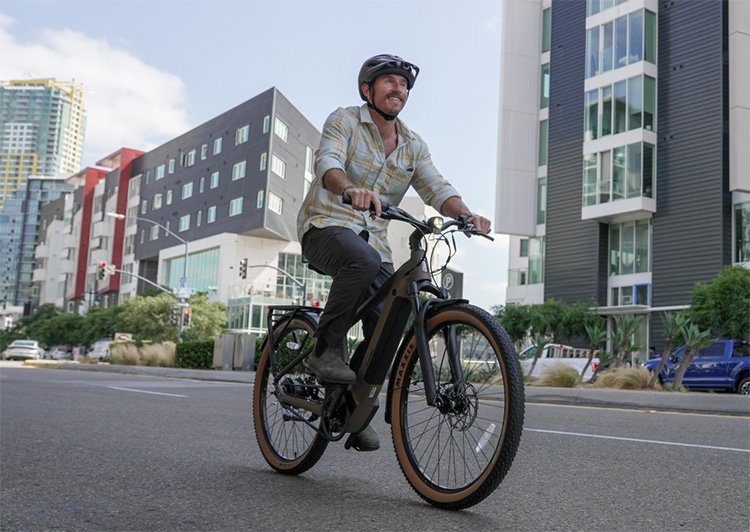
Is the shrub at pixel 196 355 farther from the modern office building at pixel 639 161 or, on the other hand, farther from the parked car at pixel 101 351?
the modern office building at pixel 639 161

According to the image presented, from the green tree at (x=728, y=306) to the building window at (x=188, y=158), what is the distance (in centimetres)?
5353

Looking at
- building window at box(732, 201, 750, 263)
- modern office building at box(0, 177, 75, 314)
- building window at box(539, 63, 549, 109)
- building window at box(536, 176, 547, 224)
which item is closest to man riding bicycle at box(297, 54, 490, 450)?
building window at box(732, 201, 750, 263)

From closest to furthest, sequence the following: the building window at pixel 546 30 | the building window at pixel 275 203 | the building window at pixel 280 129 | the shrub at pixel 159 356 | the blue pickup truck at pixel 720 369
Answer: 1. the blue pickup truck at pixel 720 369
2. the shrub at pixel 159 356
3. the building window at pixel 546 30
4. the building window at pixel 275 203
5. the building window at pixel 280 129

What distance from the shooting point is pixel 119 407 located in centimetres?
901

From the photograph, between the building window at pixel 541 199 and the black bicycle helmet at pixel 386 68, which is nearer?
the black bicycle helmet at pixel 386 68

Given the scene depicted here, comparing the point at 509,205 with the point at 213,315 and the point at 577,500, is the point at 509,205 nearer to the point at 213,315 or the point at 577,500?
the point at 213,315

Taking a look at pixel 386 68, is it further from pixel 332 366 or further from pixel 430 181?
pixel 332 366

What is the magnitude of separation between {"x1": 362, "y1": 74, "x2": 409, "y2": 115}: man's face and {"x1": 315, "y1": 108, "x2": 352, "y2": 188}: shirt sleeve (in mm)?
180

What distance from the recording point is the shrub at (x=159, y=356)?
1336 inches

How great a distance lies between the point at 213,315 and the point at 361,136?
52.1 metres

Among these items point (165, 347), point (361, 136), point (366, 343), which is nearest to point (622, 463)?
point (366, 343)

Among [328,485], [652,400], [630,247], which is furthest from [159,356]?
[328,485]

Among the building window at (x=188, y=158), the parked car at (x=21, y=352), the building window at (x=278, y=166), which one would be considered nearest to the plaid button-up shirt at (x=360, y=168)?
the parked car at (x=21, y=352)

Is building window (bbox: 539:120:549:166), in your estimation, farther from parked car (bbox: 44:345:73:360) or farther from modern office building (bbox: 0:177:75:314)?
modern office building (bbox: 0:177:75:314)
